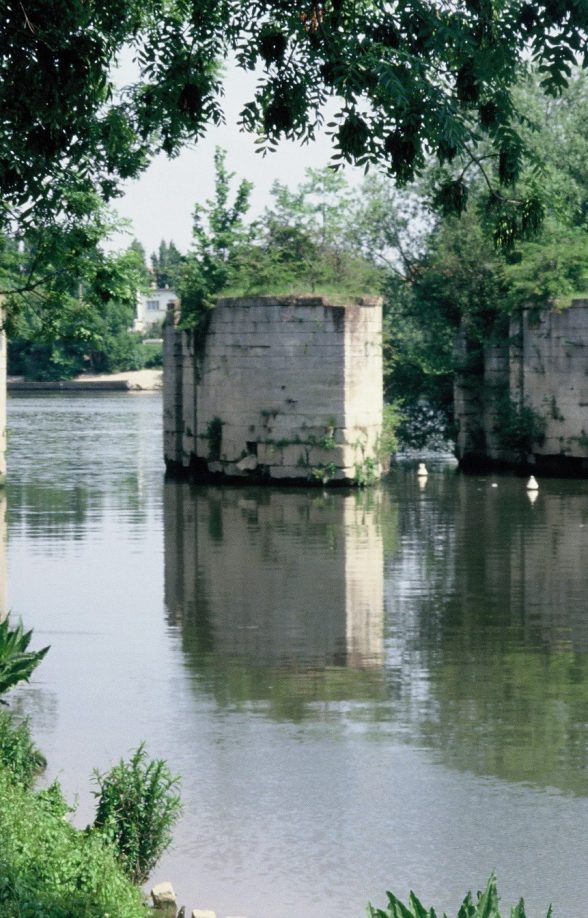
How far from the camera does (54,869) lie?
7.34 meters

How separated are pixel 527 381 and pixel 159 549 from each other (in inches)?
466

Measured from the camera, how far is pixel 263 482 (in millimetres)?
28172

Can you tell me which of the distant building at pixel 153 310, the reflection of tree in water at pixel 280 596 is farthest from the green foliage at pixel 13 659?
the distant building at pixel 153 310

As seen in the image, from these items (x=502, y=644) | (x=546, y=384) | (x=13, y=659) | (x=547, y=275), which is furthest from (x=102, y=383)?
(x=13, y=659)

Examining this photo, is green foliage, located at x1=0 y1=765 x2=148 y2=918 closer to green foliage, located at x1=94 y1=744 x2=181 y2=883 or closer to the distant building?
green foliage, located at x1=94 y1=744 x2=181 y2=883

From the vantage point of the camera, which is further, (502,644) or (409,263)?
(409,263)

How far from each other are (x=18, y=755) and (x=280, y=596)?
7437 mm

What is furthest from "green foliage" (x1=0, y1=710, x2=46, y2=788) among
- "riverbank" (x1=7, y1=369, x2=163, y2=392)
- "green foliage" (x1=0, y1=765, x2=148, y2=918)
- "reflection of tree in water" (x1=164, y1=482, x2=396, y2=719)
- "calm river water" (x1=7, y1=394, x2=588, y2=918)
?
"riverbank" (x1=7, y1=369, x2=163, y2=392)

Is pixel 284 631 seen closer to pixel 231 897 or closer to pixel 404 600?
pixel 404 600

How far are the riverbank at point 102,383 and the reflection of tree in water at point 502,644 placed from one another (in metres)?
76.9

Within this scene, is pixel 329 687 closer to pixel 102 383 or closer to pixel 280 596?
pixel 280 596

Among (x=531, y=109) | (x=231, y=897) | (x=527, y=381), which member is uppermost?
(x=531, y=109)

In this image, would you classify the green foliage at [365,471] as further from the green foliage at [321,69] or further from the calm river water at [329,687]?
the green foliage at [321,69]

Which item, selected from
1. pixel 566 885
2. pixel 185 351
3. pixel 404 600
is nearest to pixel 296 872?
pixel 566 885
